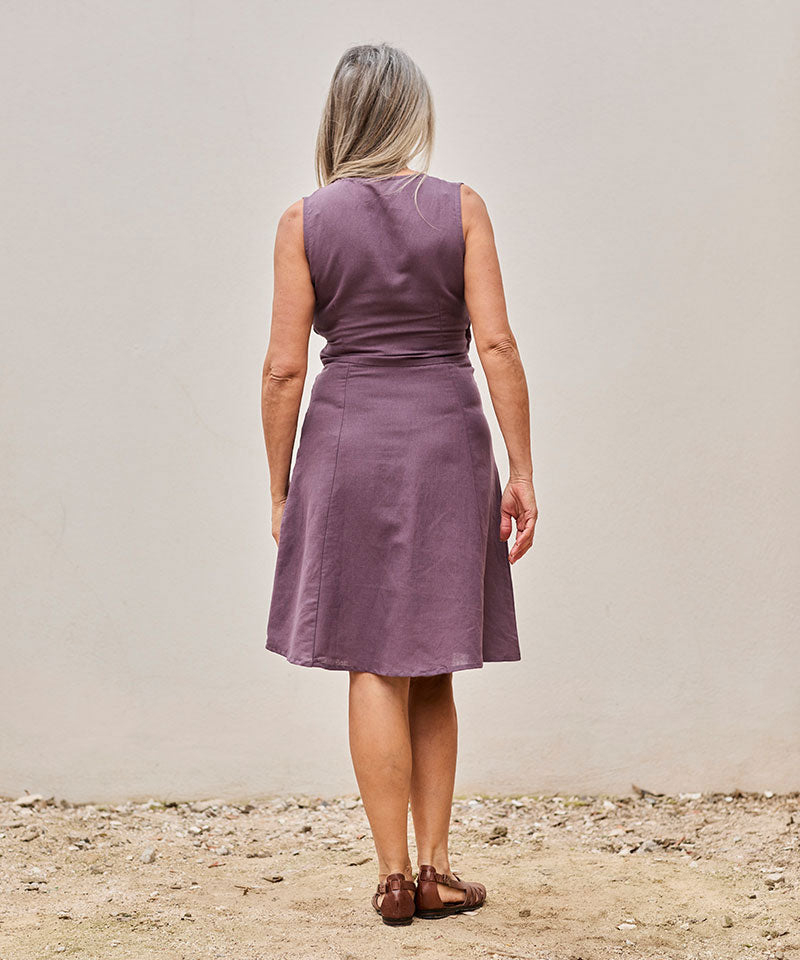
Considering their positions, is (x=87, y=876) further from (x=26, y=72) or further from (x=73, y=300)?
(x=26, y=72)

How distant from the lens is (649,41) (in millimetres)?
3422

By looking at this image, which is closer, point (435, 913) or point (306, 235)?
point (306, 235)

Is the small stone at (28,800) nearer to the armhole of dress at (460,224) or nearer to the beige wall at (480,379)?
the beige wall at (480,379)

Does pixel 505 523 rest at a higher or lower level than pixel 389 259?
lower

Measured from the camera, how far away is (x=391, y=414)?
7.68 feet

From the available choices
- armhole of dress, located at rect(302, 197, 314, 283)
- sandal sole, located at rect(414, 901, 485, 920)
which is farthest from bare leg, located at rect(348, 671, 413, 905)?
armhole of dress, located at rect(302, 197, 314, 283)

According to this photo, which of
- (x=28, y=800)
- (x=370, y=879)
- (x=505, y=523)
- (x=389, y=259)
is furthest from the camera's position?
(x=28, y=800)

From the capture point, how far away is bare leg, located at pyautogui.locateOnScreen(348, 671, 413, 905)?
2.36m

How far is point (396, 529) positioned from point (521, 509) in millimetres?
265

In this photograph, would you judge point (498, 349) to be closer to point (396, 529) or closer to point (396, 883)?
point (396, 529)

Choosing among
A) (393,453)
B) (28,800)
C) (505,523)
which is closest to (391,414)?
(393,453)

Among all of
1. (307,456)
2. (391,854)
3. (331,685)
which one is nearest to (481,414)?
(307,456)

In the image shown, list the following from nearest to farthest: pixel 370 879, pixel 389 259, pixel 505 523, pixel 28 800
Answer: pixel 389 259 < pixel 505 523 < pixel 370 879 < pixel 28 800

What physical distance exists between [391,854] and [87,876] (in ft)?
3.25
